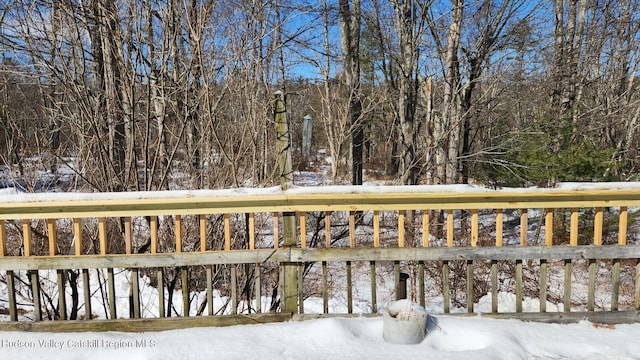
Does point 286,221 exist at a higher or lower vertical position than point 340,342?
higher

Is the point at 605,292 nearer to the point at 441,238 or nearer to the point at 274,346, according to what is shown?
the point at 441,238

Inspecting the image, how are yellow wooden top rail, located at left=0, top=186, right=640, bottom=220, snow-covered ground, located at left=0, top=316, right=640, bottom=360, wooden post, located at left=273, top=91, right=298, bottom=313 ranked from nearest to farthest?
1. snow-covered ground, located at left=0, top=316, right=640, bottom=360
2. yellow wooden top rail, located at left=0, top=186, right=640, bottom=220
3. wooden post, located at left=273, top=91, right=298, bottom=313

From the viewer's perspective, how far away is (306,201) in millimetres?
2438

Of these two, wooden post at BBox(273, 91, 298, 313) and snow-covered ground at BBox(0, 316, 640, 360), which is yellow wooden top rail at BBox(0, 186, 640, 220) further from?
snow-covered ground at BBox(0, 316, 640, 360)

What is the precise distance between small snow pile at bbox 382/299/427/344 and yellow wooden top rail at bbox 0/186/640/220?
1.92 ft

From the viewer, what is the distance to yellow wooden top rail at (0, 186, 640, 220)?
7.79 feet

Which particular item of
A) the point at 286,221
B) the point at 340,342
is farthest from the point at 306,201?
the point at 340,342

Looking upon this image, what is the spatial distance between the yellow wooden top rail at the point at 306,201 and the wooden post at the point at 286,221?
10 centimetres

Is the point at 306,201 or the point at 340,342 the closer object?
the point at 340,342

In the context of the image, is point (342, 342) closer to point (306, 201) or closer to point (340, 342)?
point (340, 342)

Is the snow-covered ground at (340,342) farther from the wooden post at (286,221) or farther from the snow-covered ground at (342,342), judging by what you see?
the wooden post at (286,221)

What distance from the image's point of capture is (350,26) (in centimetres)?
1007

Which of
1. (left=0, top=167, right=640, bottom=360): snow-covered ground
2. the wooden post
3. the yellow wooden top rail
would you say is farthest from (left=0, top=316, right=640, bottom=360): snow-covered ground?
the yellow wooden top rail

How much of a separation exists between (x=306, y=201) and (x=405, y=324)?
0.88 meters
